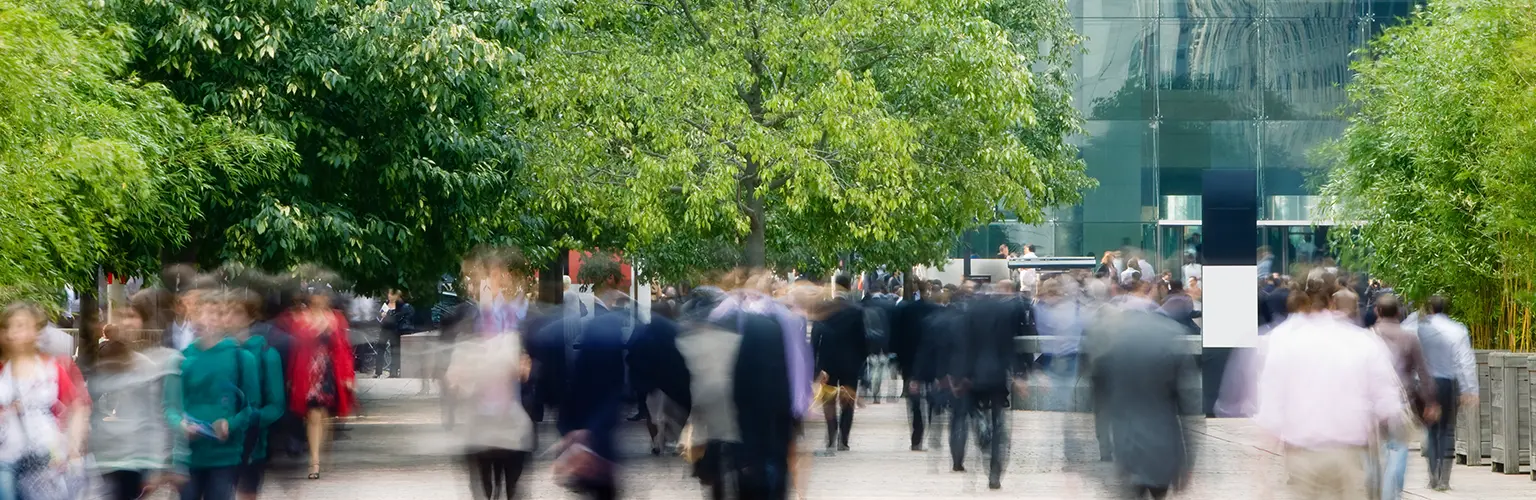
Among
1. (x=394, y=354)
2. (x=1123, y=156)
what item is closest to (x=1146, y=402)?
(x=394, y=354)

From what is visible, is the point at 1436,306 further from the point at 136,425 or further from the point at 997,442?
the point at 136,425

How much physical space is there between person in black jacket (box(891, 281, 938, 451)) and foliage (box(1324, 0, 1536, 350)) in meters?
5.37

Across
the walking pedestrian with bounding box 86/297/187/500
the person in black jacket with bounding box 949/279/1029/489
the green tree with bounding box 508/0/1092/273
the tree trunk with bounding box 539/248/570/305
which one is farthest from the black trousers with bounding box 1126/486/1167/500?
the tree trunk with bounding box 539/248/570/305

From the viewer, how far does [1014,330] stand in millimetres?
15547

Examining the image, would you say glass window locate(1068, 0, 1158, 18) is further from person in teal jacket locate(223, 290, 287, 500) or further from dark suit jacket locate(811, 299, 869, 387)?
person in teal jacket locate(223, 290, 287, 500)

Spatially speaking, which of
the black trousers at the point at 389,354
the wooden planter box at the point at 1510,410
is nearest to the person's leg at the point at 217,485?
the wooden planter box at the point at 1510,410

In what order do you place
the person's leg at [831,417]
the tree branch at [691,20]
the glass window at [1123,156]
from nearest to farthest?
the person's leg at [831,417]
the tree branch at [691,20]
the glass window at [1123,156]

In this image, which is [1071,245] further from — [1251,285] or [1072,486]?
[1072,486]

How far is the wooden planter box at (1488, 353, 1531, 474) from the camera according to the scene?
1608 cm

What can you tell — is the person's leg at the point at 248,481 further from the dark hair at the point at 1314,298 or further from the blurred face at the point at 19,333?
the dark hair at the point at 1314,298

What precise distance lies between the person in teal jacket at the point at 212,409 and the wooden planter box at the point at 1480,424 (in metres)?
11.6

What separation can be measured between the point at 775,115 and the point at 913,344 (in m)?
6.35

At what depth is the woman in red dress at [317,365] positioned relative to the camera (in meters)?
14.9

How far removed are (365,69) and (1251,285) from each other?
10.1 metres
